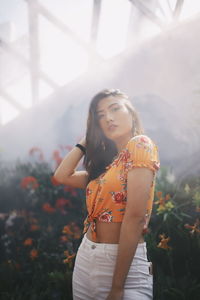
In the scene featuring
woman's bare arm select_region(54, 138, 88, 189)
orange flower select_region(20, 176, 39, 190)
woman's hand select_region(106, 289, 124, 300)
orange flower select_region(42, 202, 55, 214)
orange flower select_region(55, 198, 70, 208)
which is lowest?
woman's hand select_region(106, 289, 124, 300)

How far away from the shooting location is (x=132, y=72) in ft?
12.0

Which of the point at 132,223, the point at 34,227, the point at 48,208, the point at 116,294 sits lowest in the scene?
the point at 116,294

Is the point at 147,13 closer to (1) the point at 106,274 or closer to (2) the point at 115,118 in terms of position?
(2) the point at 115,118

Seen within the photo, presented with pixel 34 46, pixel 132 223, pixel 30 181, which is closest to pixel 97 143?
pixel 132 223

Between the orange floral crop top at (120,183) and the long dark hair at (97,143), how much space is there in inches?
9.0

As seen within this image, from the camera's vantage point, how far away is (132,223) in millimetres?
906

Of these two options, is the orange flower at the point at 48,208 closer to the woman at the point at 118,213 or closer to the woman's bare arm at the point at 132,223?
the woman at the point at 118,213

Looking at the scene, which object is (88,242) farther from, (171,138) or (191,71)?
(191,71)

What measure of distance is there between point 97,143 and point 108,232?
0.49 metres

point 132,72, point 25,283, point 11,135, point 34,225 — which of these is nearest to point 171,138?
point 132,72

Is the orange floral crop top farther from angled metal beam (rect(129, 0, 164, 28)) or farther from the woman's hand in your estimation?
angled metal beam (rect(129, 0, 164, 28))

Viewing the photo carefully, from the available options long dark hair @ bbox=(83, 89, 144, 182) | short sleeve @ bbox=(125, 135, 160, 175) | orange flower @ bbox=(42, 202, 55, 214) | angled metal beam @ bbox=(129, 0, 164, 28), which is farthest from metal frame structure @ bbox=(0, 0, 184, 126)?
short sleeve @ bbox=(125, 135, 160, 175)

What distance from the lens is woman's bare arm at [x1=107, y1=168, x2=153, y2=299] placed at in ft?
2.94

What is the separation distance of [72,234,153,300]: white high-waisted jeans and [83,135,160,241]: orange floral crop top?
0.07 meters
